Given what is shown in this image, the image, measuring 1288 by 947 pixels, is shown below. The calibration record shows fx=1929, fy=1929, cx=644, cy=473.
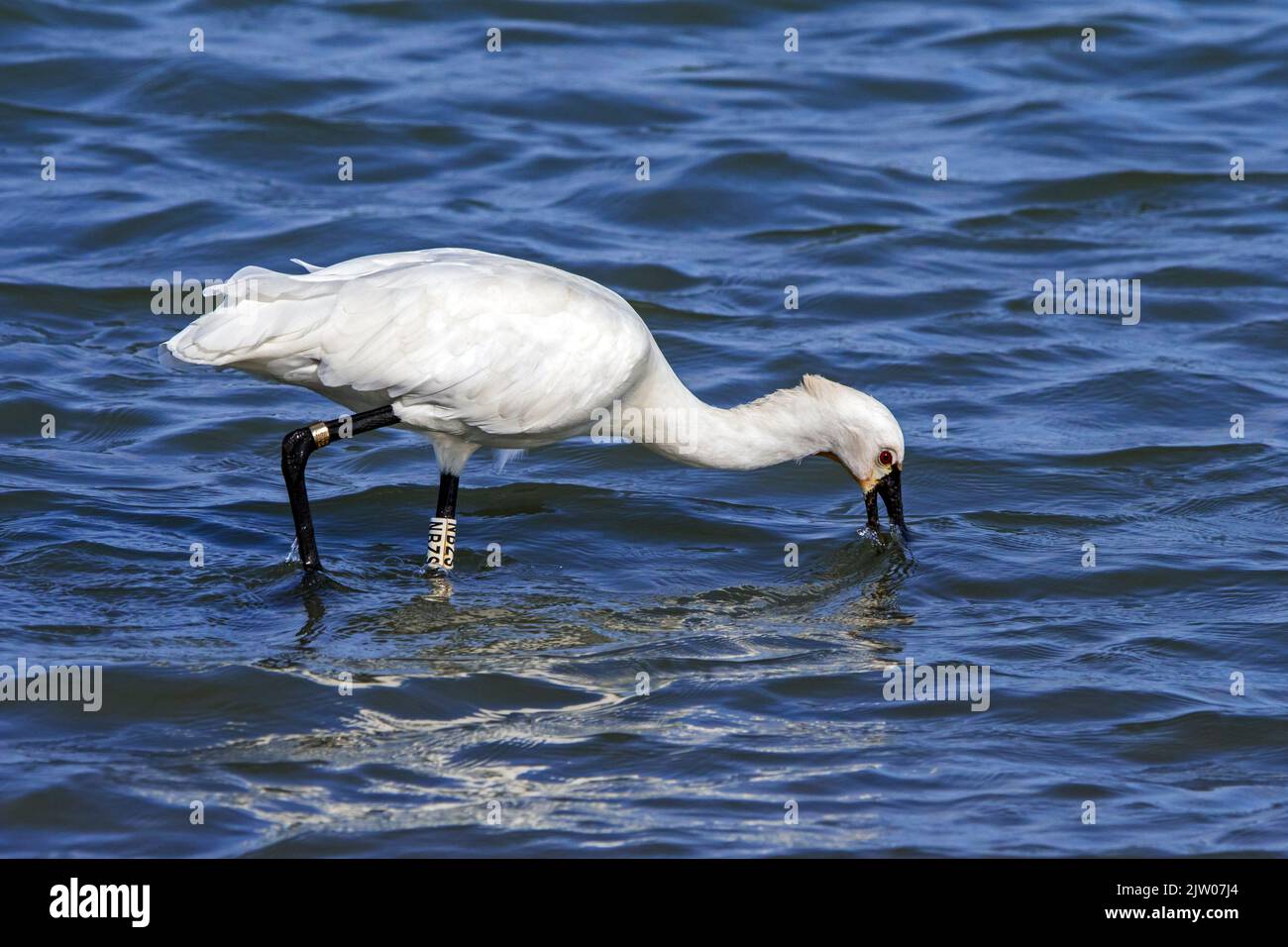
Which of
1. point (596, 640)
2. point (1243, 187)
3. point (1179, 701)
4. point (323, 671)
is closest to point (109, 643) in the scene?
point (323, 671)

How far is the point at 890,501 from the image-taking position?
975 centimetres

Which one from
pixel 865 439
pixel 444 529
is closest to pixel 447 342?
pixel 444 529

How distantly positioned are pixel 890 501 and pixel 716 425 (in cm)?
103

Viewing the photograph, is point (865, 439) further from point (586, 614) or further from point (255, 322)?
point (255, 322)

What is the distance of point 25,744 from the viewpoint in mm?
7180

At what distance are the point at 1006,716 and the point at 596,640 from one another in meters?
1.83

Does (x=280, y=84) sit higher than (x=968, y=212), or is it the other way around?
(x=280, y=84)

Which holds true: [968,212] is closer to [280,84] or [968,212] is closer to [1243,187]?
[1243,187]

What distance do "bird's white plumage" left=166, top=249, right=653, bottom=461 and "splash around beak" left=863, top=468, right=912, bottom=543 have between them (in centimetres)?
148
